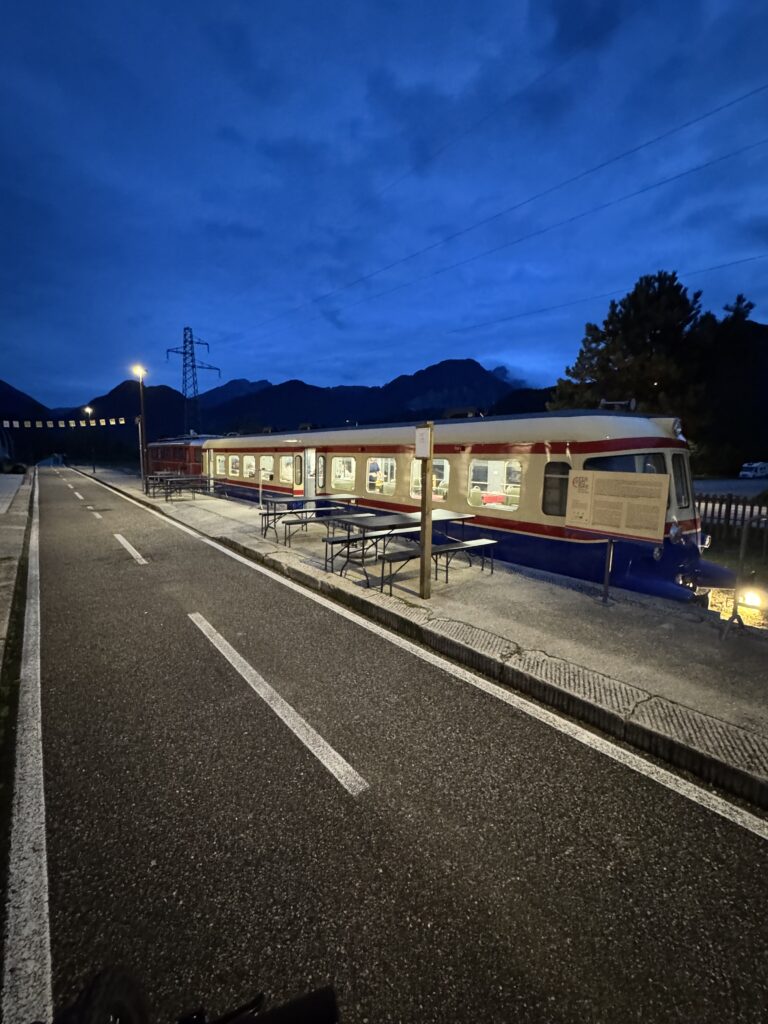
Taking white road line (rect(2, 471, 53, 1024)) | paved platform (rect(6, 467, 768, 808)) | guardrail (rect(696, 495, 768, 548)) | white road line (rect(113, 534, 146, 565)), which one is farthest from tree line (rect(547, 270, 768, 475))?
white road line (rect(2, 471, 53, 1024))

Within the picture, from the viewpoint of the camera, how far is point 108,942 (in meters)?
2.01

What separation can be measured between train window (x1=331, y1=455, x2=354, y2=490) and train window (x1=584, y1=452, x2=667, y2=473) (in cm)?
664

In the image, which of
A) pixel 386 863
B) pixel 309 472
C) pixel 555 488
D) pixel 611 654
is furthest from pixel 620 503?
pixel 309 472

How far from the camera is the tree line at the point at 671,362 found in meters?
23.0

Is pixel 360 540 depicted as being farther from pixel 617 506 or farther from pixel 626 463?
pixel 626 463

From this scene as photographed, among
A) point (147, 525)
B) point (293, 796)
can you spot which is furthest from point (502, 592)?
point (147, 525)

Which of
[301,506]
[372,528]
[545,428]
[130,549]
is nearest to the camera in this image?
[545,428]

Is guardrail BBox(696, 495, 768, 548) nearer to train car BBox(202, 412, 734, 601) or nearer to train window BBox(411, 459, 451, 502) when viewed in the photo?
train car BBox(202, 412, 734, 601)

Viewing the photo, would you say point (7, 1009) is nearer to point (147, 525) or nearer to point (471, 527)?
point (471, 527)

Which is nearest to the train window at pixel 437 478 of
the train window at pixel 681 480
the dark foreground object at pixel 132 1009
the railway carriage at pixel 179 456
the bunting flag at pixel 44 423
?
the train window at pixel 681 480

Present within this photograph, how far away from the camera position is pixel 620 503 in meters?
6.32

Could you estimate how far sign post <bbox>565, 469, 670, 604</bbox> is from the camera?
5.92 metres

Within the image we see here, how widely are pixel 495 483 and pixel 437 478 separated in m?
1.55

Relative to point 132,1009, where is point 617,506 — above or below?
above
